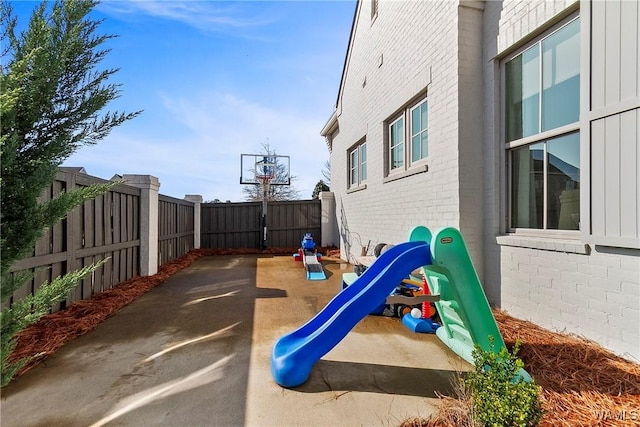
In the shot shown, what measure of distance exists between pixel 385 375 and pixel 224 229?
10.3m

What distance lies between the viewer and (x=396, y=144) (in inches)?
252

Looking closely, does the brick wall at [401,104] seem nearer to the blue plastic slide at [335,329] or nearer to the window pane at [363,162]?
the window pane at [363,162]

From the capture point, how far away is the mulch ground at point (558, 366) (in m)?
1.94

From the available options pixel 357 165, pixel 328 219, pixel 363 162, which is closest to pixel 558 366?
pixel 363 162

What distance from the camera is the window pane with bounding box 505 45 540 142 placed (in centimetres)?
354

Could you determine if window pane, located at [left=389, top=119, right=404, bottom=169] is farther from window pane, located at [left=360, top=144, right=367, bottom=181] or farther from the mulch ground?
the mulch ground

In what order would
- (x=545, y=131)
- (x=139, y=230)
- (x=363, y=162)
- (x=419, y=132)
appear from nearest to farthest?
(x=545, y=131)
(x=419, y=132)
(x=139, y=230)
(x=363, y=162)

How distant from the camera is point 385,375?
102 inches

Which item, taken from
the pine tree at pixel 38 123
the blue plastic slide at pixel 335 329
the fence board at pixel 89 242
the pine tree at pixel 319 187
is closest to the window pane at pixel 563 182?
the blue plastic slide at pixel 335 329

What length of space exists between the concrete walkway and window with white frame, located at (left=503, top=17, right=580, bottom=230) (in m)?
1.94

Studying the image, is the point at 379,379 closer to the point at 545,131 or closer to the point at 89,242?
the point at 545,131

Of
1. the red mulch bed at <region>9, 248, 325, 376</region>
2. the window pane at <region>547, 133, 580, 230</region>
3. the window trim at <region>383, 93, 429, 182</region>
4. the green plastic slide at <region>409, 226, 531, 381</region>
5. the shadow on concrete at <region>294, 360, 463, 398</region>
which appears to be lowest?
the shadow on concrete at <region>294, 360, 463, 398</region>

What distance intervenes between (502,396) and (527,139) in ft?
10.0

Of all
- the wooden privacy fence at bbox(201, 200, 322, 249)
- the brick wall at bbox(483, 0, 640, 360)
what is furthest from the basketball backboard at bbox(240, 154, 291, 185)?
the brick wall at bbox(483, 0, 640, 360)
